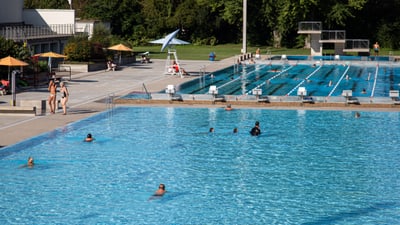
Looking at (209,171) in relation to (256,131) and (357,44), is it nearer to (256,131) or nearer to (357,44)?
(256,131)

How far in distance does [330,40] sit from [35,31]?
24038mm

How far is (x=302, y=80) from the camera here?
1769 inches

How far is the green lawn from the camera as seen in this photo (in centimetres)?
6285

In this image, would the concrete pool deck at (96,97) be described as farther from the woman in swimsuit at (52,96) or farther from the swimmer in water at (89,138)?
the swimmer in water at (89,138)

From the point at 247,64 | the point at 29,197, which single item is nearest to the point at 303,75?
the point at 247,64

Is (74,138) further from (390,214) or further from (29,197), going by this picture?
(390,214)

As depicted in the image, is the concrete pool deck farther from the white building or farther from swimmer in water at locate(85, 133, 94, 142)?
the white building

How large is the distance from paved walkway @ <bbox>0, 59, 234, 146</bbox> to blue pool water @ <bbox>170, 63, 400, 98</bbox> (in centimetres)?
166

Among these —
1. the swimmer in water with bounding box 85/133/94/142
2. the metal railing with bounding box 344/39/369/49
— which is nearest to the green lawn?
the metal railing with bounding box 344/39/369/49

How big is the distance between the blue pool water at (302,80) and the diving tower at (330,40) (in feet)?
26.5

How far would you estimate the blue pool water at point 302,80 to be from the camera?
39.2 m

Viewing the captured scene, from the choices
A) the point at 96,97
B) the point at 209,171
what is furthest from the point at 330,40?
the point at 209,171

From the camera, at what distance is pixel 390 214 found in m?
17.9

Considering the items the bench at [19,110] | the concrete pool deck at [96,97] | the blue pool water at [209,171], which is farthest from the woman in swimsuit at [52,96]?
the blue pool water at [209,171]
